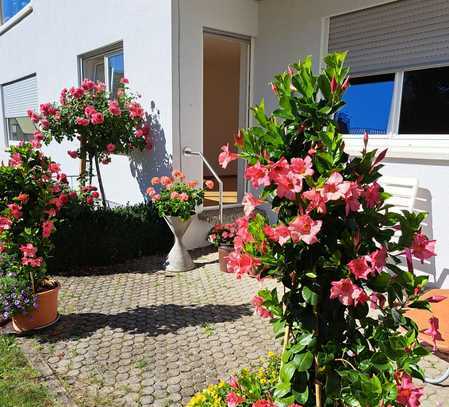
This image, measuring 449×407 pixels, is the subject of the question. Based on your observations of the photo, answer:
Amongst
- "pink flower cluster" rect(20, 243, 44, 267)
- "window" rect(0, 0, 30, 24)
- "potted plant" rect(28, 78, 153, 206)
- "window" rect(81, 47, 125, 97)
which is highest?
"window" rect(0, 0, 30, 24)

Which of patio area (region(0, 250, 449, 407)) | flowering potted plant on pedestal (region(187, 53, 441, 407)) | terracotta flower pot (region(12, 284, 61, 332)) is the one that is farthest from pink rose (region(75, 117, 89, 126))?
flowering potted plant on pedestal (region(187, 53, 441, 407))

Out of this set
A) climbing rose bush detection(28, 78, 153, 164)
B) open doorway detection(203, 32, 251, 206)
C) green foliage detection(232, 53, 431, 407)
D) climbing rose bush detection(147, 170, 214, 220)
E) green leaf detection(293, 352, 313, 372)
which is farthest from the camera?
open doorway detection(203, 32, 251, 206)

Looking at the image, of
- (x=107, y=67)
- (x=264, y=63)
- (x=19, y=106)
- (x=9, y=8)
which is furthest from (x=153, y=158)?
(x=9, y=8)

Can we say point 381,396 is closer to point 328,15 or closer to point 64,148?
point 328,15

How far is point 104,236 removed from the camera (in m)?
5.45

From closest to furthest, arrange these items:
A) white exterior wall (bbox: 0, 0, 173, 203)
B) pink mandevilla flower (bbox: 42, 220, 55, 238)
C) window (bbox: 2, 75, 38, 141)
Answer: pink mandevilla flower (bbox: 42, 220, 55, 238)
white exterior wall (bbox: 0, 0, 173, 203)
window (bbox: 2, 75, 38, 141)

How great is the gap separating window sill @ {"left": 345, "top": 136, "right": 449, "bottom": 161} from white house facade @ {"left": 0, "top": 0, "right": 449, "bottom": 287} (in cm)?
1

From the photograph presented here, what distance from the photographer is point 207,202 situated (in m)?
7.36

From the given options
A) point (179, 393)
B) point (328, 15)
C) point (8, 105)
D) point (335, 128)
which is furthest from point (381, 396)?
point (8, 105)

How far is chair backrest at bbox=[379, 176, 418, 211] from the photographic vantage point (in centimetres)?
428

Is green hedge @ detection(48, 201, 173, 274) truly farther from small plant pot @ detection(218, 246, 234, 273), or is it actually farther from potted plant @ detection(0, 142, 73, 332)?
potted plant @ detection(0, 142, 73, 332)

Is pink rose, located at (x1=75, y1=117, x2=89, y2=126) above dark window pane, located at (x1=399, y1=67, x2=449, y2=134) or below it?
below

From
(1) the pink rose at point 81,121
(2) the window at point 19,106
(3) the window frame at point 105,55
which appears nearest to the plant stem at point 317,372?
(1) the pink rose at point 81,121

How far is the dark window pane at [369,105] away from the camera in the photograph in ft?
15.7
